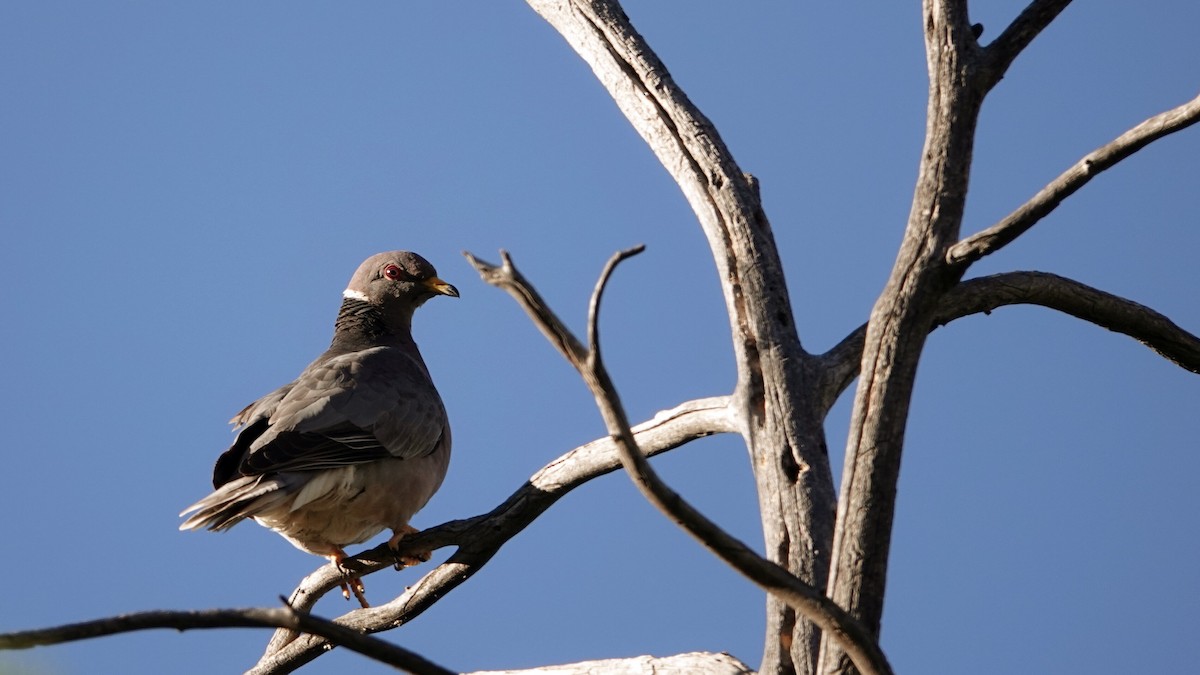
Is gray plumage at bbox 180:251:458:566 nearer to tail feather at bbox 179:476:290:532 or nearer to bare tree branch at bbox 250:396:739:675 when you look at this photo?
tail feather at bbox 179:476:290:532

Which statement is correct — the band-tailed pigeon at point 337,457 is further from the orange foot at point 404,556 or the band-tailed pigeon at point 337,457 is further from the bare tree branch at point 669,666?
the bare tree branch at point 669,666

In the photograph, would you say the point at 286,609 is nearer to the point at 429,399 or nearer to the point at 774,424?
the point at 774,424

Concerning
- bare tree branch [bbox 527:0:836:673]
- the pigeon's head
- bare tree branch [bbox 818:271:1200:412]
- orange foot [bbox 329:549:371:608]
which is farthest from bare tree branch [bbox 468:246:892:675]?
the pigeon's head

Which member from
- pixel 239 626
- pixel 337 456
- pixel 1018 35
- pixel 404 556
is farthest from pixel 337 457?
pixel 1018 35

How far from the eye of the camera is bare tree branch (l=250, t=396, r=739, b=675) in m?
4.88

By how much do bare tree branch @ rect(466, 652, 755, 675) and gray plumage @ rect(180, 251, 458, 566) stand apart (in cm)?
159

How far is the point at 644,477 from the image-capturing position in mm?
2889

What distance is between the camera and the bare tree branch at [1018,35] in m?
4.23

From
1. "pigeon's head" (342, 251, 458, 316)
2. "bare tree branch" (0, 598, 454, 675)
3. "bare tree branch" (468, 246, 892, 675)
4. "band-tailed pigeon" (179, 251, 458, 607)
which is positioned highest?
"pigeon's head" (342, 251, 458, 316)

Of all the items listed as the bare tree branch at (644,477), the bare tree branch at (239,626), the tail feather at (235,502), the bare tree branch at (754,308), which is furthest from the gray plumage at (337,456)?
the bare tree branch at (644,477)

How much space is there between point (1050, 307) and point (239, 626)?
339 centimetres

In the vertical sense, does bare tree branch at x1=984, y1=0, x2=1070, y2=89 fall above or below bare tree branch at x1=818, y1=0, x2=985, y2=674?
above

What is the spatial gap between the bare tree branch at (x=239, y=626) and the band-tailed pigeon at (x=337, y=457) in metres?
2.52

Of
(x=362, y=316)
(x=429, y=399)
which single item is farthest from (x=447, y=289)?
(x=429, y=399)
